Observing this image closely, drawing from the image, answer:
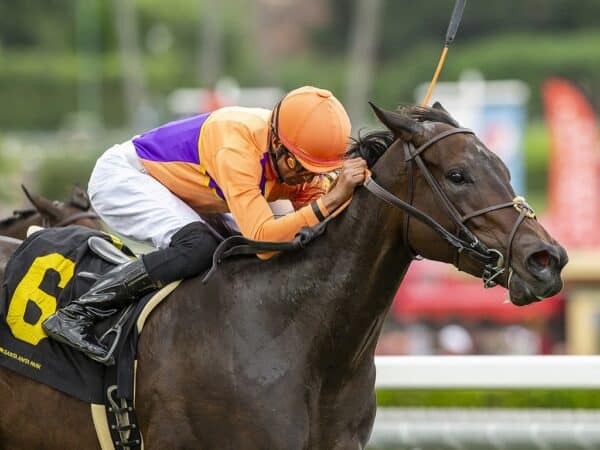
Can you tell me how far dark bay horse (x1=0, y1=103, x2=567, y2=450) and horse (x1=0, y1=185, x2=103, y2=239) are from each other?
6.97ft

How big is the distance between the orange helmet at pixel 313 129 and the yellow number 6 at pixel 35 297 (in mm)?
1066

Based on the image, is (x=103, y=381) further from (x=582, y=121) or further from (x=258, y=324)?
(x=582, y=121)

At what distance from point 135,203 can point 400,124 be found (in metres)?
1.14

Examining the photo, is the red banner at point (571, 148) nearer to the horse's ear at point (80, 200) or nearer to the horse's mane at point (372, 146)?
the horse's ear at point (80, 200)

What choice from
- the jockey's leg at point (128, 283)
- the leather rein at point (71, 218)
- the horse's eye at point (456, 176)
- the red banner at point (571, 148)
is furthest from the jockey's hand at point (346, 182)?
the red banner at point (571, 148)

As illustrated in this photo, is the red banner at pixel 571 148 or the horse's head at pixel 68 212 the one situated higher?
the horse's head at pixel 68 212

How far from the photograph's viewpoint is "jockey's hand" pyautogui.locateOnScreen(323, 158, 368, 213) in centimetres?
458

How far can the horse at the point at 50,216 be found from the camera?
681cm

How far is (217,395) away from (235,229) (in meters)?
0.86

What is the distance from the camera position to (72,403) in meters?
4.83

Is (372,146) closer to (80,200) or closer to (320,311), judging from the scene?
(320,311)

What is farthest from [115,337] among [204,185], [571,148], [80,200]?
[571,148]

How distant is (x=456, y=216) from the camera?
4391 millimetres

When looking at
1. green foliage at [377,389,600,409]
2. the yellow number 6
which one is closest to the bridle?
the yellow number 6
